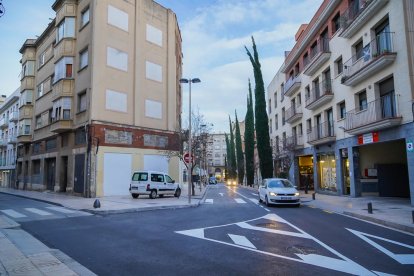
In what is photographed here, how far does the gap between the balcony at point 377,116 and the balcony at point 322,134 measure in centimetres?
424

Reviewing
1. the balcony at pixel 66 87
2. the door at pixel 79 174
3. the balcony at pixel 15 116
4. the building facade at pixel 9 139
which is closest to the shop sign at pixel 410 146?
the door at pixel 79 174

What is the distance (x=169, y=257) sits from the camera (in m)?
6.86

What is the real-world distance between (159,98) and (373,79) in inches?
738

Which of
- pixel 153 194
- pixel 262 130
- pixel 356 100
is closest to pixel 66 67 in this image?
pixel 153 194

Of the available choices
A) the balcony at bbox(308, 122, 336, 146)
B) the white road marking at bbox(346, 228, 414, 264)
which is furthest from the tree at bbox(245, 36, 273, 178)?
the white road marking at bbox(346, 228, 414, 264)

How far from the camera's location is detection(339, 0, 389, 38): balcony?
18391 millimetres

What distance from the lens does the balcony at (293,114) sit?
32684 millimetres

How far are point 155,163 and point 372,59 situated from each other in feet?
64.0

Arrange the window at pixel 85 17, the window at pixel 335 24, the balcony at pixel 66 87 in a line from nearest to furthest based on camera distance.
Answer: the window at pixel 335 24
the window at pixel 85 17
the balcony at pixel 66 87

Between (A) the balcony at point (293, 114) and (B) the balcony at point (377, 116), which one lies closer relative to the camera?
(B) the balcony at point (377, 116)

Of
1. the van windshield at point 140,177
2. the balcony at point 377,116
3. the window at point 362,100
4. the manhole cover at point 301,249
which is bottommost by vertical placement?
the manhole cover at point 301,249

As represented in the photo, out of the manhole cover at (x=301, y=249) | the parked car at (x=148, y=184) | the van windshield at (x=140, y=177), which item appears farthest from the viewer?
the van windshield at (x=140, y=177)

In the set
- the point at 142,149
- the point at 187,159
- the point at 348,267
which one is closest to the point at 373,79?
the point at 187,159

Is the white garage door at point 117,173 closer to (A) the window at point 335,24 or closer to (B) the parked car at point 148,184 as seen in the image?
(B) the parked car at point 148,184
